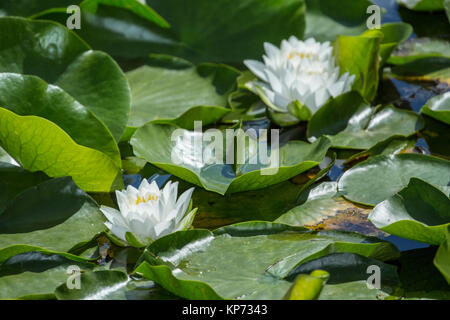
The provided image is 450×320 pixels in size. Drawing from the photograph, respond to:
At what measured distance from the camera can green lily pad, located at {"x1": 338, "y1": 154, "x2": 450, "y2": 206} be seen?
1.75 m

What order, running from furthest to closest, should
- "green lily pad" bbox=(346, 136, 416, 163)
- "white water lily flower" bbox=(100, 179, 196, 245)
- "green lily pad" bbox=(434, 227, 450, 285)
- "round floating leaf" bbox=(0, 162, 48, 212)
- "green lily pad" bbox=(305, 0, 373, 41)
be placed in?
"green lily pad" bbox=(305, 0, 373, 41), "green lily pad" bbox=(346, 136, 416, 163), "round floating leaf" bbox=(0, 162, 48, 212), "white water lily flower" bbox=(100, 179, 196, 245), "green lily pad" bbox=(434, 227, 450, 285)

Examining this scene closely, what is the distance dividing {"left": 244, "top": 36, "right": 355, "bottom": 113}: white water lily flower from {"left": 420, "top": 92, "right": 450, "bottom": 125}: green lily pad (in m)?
0.28

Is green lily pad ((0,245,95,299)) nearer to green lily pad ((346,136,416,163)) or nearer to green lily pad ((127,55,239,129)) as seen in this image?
green lily pad ((127,55,239,129))

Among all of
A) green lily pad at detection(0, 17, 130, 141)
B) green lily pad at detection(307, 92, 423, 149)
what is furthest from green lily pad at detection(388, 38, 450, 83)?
green lily pad at detection(0, 17, 130, 141)

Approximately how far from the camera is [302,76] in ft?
7.01

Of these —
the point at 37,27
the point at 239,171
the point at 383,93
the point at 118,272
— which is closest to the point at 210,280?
the point at 118,272

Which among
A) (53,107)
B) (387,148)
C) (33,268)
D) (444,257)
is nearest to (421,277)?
(444,257)

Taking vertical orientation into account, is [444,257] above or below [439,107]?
below

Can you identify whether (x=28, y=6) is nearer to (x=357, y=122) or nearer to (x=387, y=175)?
(x=357, y=122)

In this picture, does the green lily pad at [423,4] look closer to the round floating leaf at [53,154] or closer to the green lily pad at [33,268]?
the round floating leaf at [53,154]

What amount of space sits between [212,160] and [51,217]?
0.52m

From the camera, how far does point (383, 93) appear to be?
7.89 ft

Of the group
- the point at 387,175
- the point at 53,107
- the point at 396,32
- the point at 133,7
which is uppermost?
the point at 133,7
